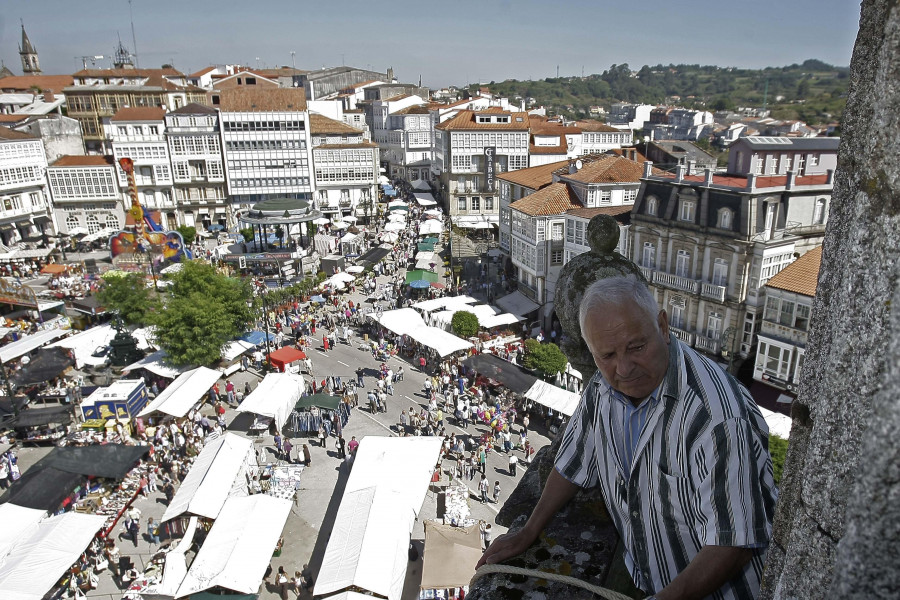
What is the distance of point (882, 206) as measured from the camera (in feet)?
4.30

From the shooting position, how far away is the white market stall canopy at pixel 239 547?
14789mm

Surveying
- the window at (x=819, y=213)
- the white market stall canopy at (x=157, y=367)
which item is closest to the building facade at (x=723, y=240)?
the window at (x=819, y=213)

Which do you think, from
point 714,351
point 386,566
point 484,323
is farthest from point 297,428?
point 714,351

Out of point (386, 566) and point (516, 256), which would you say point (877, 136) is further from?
point (516, 256)

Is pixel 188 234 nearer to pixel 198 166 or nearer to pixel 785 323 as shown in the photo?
pixel 198 166

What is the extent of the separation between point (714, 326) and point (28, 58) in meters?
129

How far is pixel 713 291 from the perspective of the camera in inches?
1120

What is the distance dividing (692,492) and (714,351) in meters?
29.0

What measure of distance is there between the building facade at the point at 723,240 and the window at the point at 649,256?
6.4 inches

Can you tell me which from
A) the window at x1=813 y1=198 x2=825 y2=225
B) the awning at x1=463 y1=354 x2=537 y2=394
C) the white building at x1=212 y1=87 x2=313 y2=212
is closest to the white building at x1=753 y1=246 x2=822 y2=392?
the window at x1=813 y1=198 x2=825 y2=225

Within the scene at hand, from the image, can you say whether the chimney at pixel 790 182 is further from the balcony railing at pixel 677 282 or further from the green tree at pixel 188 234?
the green tree at pixel 188 234

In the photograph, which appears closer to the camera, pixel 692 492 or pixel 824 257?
pixel 824 257

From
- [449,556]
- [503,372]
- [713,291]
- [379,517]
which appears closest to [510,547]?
[449,556]

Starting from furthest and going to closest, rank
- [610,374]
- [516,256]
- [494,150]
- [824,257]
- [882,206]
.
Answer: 1. [494,150]
2. [516,256]
3. [610,374]
4. [824,257]
5. [882,206]
